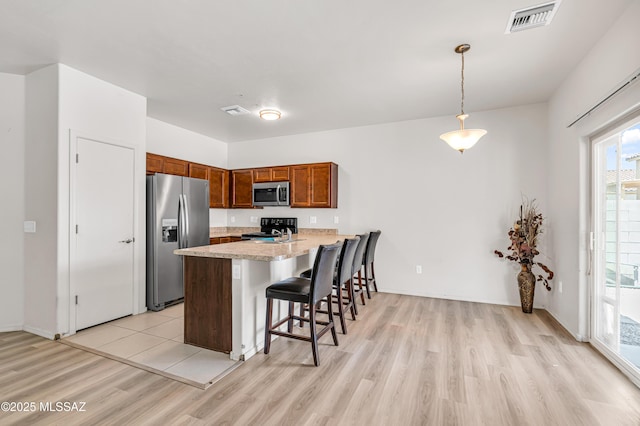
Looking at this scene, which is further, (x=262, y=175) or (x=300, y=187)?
(x=262, y=175)

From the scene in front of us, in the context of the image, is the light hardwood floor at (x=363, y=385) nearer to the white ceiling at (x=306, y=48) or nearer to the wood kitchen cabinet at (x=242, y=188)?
the white ceiling at (x=306, y=48)

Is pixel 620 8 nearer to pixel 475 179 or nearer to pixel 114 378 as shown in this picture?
pixel 475 179

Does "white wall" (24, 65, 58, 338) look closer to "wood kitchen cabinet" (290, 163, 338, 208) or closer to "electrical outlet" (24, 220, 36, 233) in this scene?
"electrical outlet" (24, 220, 36, 233)

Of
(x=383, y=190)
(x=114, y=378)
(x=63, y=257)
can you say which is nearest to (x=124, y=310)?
(x=63, y=257)

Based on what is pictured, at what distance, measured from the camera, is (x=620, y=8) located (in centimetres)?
208

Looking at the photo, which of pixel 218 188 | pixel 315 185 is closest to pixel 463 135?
pixel 315 185

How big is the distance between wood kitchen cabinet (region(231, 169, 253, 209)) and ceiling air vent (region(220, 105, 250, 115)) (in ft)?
4.61

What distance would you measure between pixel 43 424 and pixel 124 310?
1.85m

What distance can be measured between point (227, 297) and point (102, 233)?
1788mm

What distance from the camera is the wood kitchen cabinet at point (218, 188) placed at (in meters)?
5.30

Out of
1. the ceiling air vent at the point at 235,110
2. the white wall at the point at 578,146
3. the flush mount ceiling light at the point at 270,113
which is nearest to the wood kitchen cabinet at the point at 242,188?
the ceiling air vent at the point at 235,110

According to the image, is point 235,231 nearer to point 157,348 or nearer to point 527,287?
point 157,348

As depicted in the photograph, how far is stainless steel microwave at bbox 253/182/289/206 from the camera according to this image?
16.6 feet

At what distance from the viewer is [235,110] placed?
13.4 feet
